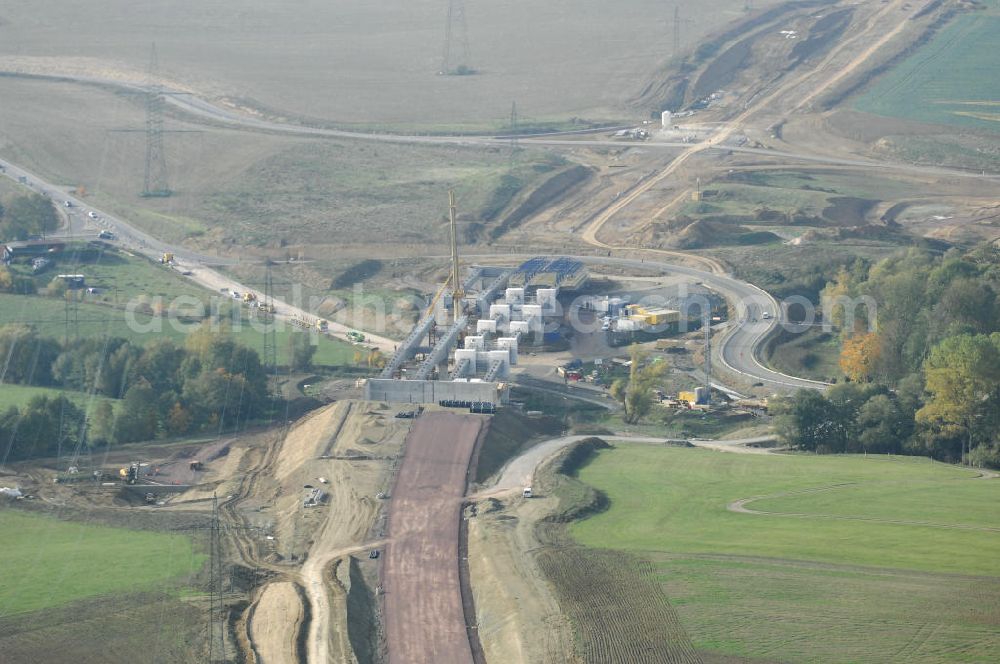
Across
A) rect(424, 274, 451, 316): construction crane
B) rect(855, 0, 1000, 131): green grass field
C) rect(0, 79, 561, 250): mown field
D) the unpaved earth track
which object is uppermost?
rect(855, 0, 1000, 131): green grass field

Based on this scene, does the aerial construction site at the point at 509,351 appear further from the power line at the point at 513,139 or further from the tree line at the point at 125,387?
the power line at the point at 513,139

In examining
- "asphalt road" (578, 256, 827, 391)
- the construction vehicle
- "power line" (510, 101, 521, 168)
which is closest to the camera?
the construction vehicle

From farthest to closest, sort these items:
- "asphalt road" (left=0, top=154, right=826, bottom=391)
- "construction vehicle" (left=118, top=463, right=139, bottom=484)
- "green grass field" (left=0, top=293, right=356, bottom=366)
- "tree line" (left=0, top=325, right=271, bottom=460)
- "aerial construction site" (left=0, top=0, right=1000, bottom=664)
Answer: "green grass field" (left=0, top=293, right=356, bottom=366) < "asphalt road" (left=0, top=154, right=826, bottom=391) < "tree line" (left=0, top=325, right=271, bottom=460) < "construction vehicle" (left=118, top=463, right=139, bottom=484) < "aerial construction site" (left=0, top=0, right=1000, bottom=664)

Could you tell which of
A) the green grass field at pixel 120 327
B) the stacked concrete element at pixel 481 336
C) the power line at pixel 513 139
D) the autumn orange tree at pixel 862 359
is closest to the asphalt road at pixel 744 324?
the autumn orange tree at pixel 862 359

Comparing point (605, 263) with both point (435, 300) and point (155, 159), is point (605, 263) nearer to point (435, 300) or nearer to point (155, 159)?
point (435, 300)

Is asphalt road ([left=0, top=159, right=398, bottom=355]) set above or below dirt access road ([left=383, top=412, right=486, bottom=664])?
above

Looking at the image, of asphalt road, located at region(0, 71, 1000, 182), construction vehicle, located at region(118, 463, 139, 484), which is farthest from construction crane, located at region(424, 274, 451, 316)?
asphalt road, located at region(0, 71, 1000, 182)

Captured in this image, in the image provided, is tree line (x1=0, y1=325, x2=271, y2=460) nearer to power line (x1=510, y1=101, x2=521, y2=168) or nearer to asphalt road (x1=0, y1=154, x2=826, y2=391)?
asphalt road (x1=0, y1=154, x2=826, y2=391)

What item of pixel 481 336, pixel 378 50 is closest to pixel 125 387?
pixel 481 336
